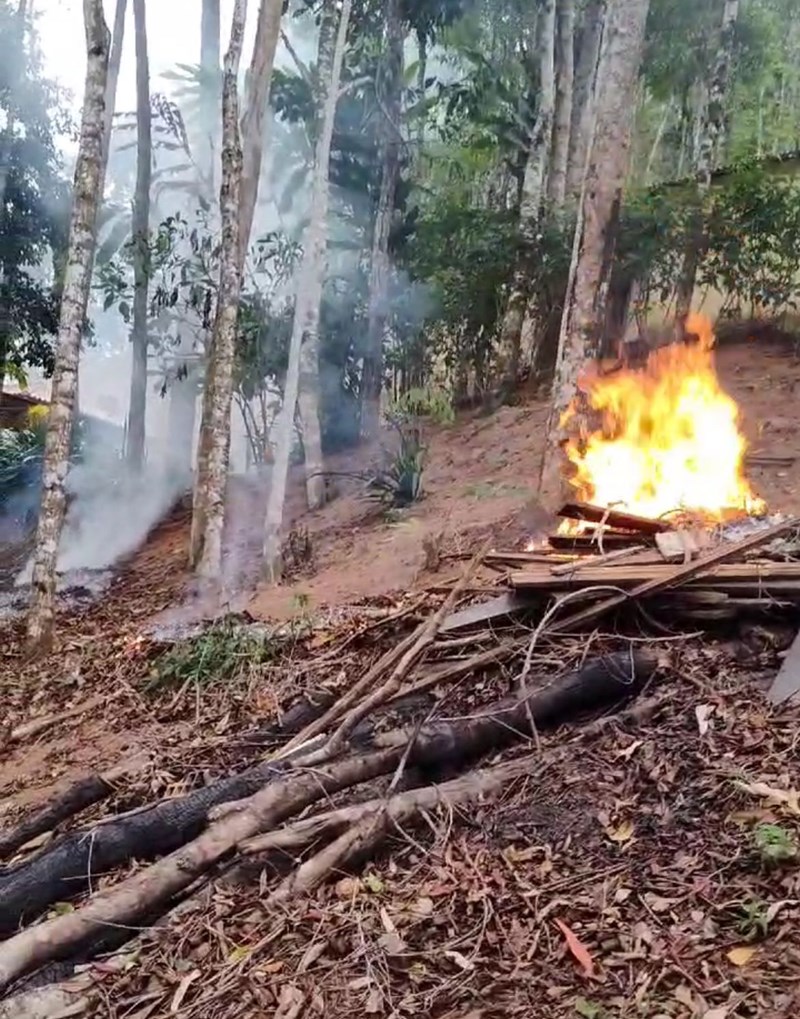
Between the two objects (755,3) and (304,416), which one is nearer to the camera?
(304,416)

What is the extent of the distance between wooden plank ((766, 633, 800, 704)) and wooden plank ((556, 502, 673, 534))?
4.97 feet

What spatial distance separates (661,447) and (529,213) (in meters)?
7.40

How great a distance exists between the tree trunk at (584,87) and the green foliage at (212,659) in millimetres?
12142

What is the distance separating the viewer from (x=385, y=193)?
14469mm

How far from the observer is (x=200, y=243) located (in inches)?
626

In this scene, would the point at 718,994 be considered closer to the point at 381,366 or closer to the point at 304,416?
the point at 304,416

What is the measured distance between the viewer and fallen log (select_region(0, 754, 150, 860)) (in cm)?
403

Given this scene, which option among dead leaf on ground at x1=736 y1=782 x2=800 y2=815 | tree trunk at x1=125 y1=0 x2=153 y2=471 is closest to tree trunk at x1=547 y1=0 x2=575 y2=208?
tree trunk at x1=125 y1=0 x2=153 y2=471

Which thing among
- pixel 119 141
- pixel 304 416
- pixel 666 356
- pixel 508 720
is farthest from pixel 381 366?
pixel 119 141

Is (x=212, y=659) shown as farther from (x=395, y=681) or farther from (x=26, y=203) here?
(x=26, y=203)

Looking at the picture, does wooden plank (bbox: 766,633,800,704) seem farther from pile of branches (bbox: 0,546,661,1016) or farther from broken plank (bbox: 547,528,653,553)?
broken plank (bbox: 547,528,653,553)

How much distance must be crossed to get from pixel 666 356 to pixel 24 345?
38.9ft

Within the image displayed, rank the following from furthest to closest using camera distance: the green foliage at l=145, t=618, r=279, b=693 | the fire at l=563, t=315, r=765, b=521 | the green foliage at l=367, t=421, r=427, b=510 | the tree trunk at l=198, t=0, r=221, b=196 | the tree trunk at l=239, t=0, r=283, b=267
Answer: the tree trunk at l=198, t=0, r=221, b=196, the green foliage at l=367, t=421, r=427, b=510, the tree trunk at l=239, t=0, r=283, b=267, the fire at l=563, t=315, r=765, b=521, the green foliage at l=145, t=618, r=279, b=693

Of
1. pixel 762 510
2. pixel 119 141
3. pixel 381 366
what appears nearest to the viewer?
pixel 762 510
